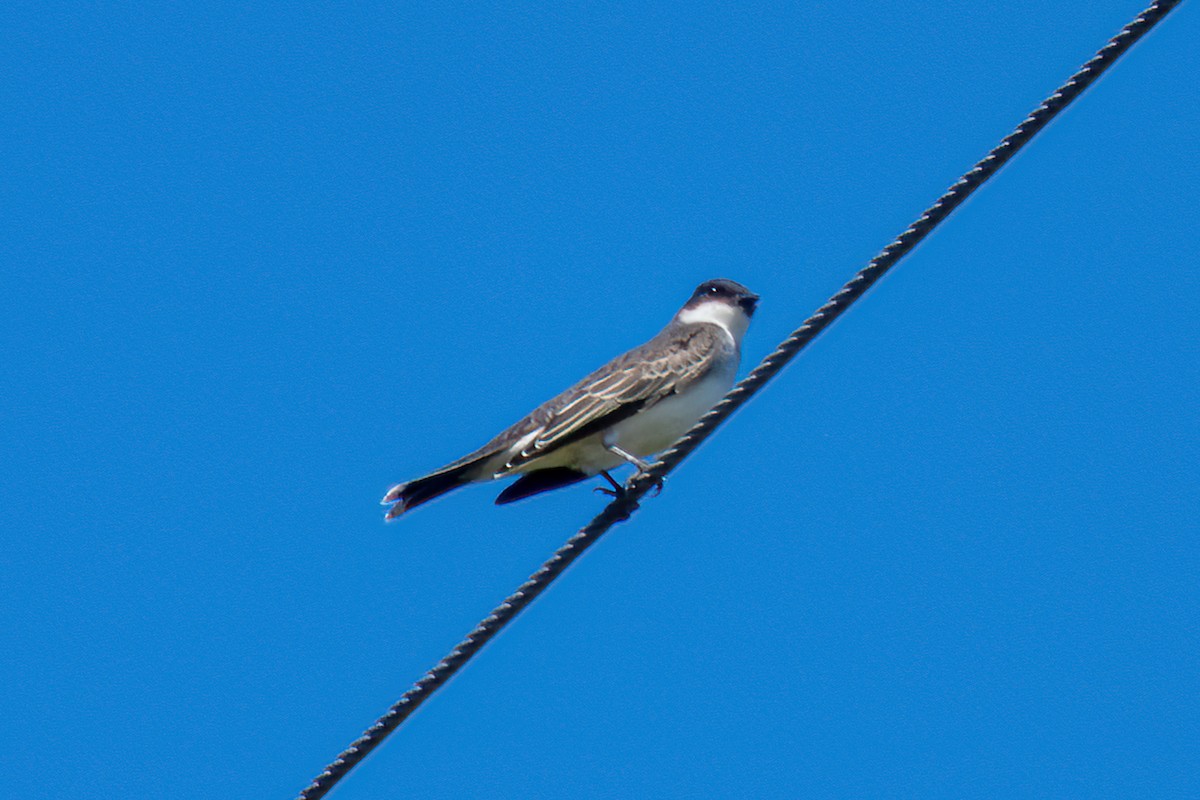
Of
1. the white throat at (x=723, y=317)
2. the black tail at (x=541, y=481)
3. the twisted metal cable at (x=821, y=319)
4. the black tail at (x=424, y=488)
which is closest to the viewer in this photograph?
the twisted metal cable at (x=821, y=319)

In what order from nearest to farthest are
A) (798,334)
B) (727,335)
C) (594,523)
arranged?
(798,334) < (594,523) < (727,335)

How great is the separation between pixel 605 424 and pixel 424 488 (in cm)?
107

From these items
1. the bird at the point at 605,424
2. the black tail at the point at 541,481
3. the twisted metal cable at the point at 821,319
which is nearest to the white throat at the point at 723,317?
the bird at the point at 605,424

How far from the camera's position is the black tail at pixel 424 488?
30.2 ft

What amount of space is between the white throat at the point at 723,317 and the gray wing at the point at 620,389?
0.84m

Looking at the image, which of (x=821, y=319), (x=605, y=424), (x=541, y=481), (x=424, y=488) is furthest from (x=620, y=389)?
(x=821, y=319)

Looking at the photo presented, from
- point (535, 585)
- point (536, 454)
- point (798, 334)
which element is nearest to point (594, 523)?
point (535, 585)

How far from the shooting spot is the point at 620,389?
32.2 ft

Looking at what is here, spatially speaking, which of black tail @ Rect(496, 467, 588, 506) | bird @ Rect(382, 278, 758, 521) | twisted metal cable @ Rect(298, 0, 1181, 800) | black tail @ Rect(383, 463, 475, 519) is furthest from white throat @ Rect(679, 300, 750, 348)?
twisted metal cable @ Rect(298, 0, 1181, 800)

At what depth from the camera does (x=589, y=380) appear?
1005 cm

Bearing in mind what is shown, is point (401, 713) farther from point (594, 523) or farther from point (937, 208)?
point (937, 208)

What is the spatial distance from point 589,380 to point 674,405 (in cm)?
51

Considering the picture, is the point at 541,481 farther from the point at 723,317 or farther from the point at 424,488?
the point at 723,317

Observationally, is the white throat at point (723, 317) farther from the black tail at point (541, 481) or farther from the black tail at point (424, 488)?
→ the black tail at point (424, 488)
